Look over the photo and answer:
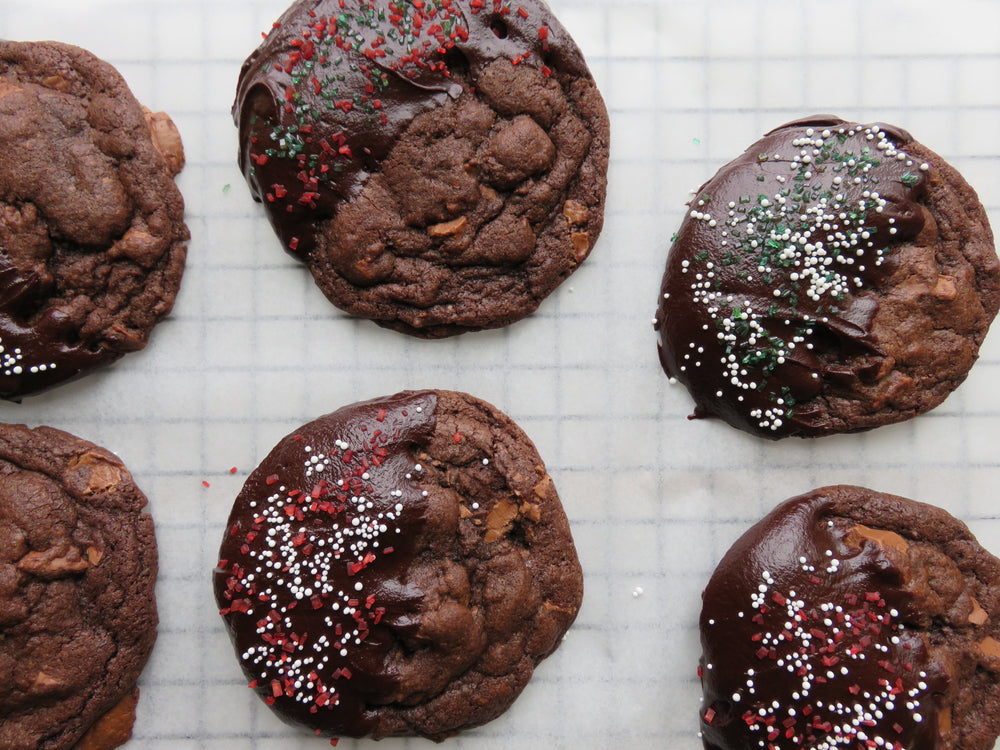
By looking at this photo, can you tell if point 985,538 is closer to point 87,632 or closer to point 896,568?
point 896,568

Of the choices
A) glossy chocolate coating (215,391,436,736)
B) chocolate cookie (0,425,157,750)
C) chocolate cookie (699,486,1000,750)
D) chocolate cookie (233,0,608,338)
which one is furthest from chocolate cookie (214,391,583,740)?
chocolate cookie (699,486,1000,750)

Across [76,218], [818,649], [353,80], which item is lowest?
[818,649]

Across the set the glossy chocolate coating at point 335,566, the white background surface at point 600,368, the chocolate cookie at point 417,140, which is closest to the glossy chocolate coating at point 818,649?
the white background surface at point 600,368

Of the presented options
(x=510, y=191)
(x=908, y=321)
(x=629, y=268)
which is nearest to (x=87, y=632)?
(x=510, y=191)

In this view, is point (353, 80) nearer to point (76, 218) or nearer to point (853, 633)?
point (76, 218)

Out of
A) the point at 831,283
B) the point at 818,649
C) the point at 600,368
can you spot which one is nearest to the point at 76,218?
the point at 600,368

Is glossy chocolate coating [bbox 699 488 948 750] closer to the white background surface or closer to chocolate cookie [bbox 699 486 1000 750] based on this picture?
chocolate cookie [bbox 699 486 1000 750]
